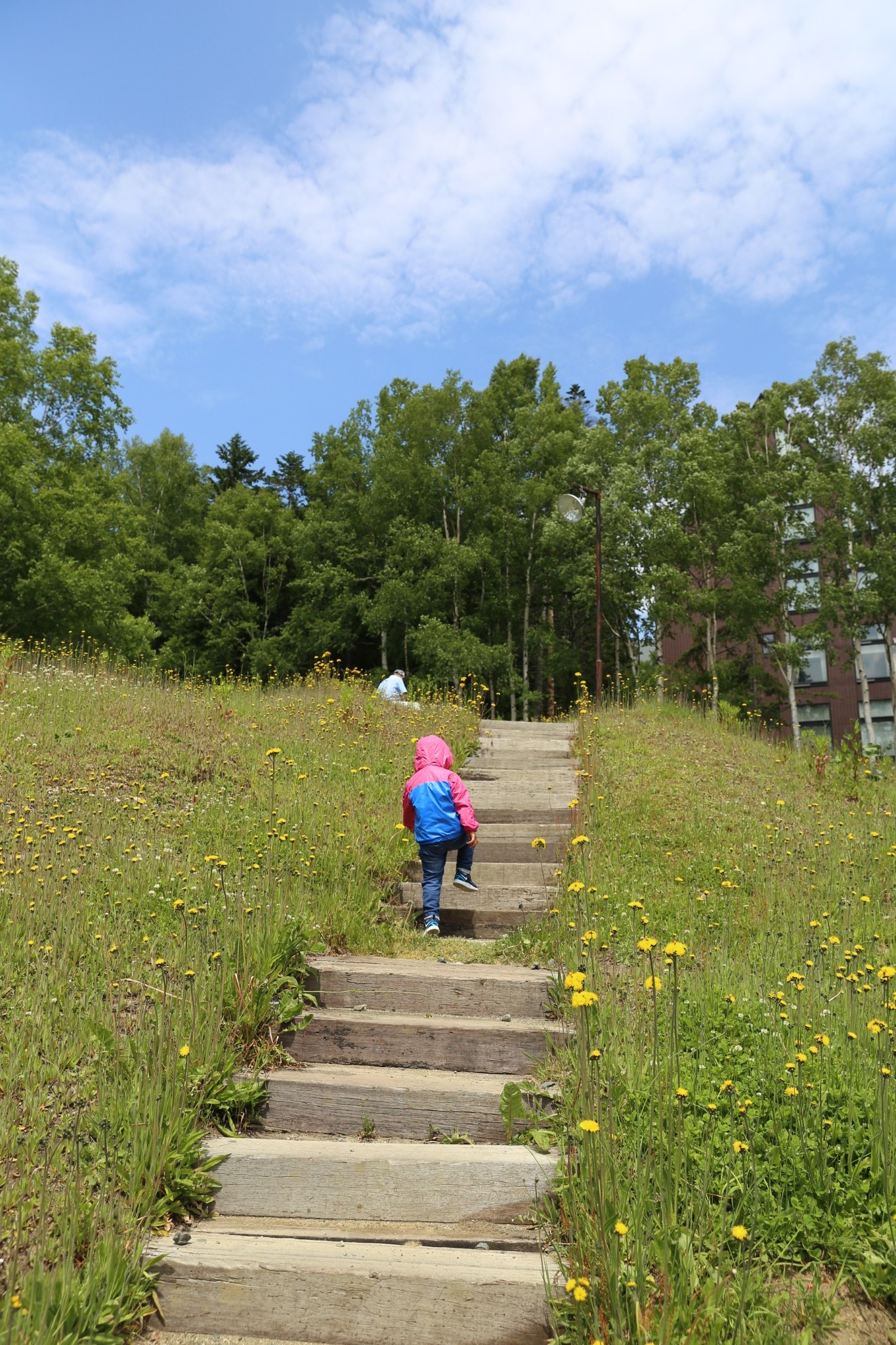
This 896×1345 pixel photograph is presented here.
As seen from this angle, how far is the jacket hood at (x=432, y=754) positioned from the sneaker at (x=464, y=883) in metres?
0.80

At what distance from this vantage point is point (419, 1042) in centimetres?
402

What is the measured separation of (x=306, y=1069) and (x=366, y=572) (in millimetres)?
29989

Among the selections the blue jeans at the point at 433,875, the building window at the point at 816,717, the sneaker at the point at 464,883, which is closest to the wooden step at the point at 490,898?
the sneaker at the point at 464,883

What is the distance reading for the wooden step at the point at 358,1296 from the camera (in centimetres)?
251

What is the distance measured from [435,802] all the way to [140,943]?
2511mm

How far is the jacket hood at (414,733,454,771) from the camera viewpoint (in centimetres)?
655

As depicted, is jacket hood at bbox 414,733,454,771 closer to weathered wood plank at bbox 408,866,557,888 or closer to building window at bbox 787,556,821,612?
weathered wood plank at bbox 408,866,557,888

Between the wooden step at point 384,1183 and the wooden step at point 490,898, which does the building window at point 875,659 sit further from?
the wooden step at point 384,1183

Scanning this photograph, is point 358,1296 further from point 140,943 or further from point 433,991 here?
point 140,943

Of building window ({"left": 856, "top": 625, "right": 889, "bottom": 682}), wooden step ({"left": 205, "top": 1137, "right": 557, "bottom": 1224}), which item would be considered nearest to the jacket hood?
wooden step ({"left": 205, "top": 1137, "right": 557, "bottom": 1224})

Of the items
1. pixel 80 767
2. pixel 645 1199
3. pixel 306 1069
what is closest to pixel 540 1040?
pixel 306 1069

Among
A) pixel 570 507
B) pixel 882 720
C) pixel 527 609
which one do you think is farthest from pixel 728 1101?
pixel 882 720

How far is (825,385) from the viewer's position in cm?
2945

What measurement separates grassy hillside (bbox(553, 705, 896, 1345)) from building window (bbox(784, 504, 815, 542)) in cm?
2394
